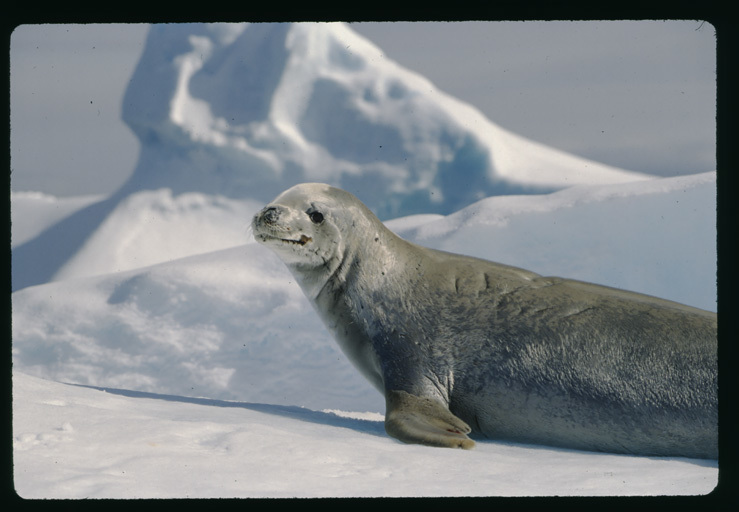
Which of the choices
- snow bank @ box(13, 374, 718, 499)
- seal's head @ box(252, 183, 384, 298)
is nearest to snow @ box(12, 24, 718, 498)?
snow bank @ box(13, 374, 718, 499)

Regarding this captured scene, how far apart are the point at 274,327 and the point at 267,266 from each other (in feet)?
3.43

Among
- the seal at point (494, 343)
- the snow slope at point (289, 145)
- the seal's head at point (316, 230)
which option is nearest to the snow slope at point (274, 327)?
the seal at point (494, 343)

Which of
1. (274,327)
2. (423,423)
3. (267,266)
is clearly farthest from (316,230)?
(267,266)

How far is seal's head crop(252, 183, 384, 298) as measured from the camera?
4266 millimetres

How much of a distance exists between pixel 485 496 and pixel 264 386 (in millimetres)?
5921

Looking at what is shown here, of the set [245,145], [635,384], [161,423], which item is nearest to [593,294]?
[635,384]

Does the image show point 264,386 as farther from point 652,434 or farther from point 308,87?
point 308,87

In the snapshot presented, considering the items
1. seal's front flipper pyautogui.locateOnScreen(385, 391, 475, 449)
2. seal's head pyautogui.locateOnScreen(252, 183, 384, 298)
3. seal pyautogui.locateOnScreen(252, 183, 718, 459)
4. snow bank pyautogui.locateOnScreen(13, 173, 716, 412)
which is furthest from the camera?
snow bank pyautogui.locateOnScreen(13, 173, 716, 412)

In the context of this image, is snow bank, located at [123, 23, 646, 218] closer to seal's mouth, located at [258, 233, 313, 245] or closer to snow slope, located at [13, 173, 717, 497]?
snow slope, located at [13, 173, 717, 497]

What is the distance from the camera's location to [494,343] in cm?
408

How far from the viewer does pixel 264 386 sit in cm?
831

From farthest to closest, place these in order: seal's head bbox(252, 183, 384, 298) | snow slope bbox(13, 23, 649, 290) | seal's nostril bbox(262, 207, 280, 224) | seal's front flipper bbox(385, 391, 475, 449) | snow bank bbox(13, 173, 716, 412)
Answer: snow slope bbox(13, 23, 649, 290), snow bank bbox(13, 173, 716, 412), seal's head bbox(252, 183, 384, 298), seal's nostril bbox(262, 207, 280, 224), seal's front flipper bbox(385, 391, 475, 449)

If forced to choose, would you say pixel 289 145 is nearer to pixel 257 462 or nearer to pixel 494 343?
pixel 494 343

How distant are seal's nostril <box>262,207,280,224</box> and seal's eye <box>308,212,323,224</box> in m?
0.26
